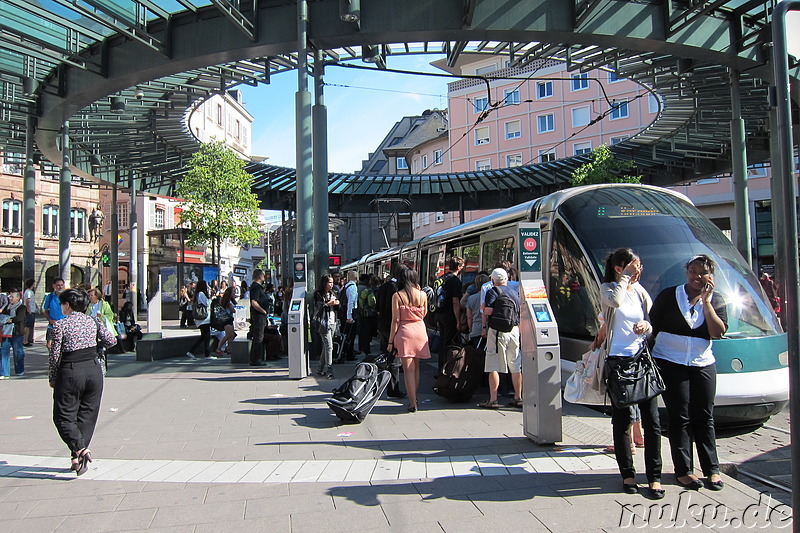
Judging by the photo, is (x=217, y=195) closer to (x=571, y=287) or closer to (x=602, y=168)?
(x=602, y=168)

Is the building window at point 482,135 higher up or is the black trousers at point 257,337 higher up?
the building window at point 482,135

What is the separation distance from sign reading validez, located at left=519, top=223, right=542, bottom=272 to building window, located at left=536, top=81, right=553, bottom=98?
43.0m

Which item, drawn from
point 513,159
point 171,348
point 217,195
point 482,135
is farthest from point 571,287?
point 482,135

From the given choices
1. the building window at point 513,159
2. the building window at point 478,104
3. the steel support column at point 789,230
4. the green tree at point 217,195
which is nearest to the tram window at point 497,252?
the steel support column at point 789,230

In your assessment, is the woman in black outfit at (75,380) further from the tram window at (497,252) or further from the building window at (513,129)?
the building window at (513,129)

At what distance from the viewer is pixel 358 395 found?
285 inches

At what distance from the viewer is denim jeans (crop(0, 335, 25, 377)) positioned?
1149 cm

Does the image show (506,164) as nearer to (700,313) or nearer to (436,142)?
(436,142)

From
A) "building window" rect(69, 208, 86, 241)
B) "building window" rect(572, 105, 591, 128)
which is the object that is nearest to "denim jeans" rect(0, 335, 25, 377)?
"building window" rect(69, 208, 86, 241)

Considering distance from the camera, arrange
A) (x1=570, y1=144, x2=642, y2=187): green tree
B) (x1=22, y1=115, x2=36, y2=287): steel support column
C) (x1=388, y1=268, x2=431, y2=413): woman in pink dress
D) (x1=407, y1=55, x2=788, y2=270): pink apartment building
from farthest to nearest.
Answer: (x1=407, y1=55, x2=788, y2=270): pink apartment building
(x1=570, y1=144, x2=642, y2=187): green tree
(x1=22, y1=115, x2=36, y2=287): steel support column
(x1=388, y1=268, x2=431, y2=413): woman in pink dress

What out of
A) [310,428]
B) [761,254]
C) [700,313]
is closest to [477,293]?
[310,428]

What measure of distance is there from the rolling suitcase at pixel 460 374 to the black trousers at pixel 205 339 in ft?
25.5

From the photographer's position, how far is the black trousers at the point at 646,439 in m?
4.68

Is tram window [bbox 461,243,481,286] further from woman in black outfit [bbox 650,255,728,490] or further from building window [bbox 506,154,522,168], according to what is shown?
building window [bbox 506,154,522,168]
